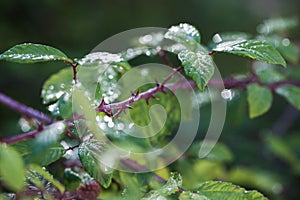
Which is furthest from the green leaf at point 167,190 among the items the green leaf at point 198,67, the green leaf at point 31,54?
the green leaf at point 31,54

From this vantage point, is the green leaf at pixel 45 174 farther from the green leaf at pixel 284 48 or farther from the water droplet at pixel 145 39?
the green leaf at pixel 284 48

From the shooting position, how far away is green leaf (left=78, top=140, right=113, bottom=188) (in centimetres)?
70

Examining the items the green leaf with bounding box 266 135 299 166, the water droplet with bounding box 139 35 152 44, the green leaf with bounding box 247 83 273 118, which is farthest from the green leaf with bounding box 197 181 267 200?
the green leaf with bounding box 266 135 299 166

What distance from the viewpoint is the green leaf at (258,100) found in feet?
3.56

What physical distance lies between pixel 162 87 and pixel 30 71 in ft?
3.69

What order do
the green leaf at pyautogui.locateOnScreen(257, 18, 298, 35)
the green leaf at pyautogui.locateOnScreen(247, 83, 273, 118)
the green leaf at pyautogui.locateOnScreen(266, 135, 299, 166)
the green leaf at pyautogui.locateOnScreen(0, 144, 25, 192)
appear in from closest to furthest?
1. the green leaf at pyautogui.locateOnScreen(0, 144, 25, 192)
2. the green leaf at pyautogui.locateOnScreen(247, 83, 273, 118)
3. the green leaf at pyautogui.locateOnScreen(257, 18, 298, 35)
4. the green leaf at pyautogui.locateOnScreen(266, 135, 299, 166)

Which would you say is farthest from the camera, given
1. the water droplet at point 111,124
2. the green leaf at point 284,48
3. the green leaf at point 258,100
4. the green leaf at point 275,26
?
the green leaf at point 275,26

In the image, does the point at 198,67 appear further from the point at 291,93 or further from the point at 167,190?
the point at 291,93

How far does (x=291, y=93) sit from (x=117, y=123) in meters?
0.48

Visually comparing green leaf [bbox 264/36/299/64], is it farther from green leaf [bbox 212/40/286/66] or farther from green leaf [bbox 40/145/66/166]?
green leaf [bbox 40/145/66/166]

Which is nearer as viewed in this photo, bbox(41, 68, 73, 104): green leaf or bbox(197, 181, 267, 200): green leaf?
bbox(197, 181, 267, 200): green leaf

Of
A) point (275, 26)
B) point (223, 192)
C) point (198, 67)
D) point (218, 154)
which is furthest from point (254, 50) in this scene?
point (275, 26)

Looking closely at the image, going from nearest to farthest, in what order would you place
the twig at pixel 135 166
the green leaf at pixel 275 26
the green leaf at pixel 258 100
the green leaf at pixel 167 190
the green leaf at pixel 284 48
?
1. the green leaf at pixel 167 190
2. the twig at pixel 135 166
3. the green leaf at pixel 258 100
4. the green leaf at pixel 284 48
5. the green leaf at pixel 275 26

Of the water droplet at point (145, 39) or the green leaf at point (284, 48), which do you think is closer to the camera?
the water droplet at point (145, 39)
